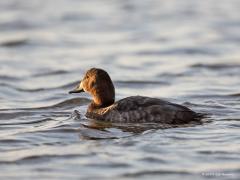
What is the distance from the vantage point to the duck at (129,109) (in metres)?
11.8

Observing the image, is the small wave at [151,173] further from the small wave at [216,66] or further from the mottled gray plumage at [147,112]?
the small wave at [216,66]

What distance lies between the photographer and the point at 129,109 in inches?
476

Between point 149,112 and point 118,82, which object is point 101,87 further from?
point 118,82

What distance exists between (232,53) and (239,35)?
6.36 ft

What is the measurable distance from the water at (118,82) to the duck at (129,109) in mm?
228

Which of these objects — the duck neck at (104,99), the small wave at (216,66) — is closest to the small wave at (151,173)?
the duck neck at (104,99)

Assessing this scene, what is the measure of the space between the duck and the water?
0.75ft

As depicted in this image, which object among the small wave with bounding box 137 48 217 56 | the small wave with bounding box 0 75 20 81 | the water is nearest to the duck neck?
the water

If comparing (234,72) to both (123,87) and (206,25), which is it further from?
(206,25)

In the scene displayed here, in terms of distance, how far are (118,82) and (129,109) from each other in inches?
147

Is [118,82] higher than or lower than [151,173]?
higher

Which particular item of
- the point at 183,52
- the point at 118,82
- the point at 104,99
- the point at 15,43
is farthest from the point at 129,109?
the point at 15,43

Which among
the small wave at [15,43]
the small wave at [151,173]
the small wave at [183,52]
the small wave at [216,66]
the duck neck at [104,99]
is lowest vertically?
the small wave at [151,173]

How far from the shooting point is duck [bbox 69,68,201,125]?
38.8ft
